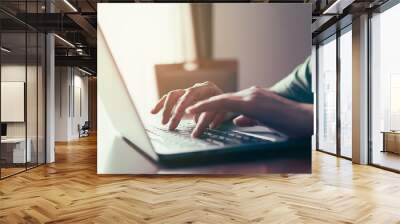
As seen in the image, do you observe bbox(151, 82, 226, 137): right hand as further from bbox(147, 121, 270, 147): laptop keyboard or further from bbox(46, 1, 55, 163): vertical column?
bbox(46, 1, 55, 163): vertical column

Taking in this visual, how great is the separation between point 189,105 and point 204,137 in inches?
23.1

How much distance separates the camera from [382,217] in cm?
381

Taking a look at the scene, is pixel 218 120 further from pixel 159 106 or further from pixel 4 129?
pixel 4 129

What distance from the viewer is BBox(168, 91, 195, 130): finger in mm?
6152

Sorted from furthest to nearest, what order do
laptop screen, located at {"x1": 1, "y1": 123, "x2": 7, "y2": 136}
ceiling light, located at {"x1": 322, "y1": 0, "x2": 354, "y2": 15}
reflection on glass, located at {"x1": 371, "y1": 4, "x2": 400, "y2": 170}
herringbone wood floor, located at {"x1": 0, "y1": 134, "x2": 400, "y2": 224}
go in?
1. reflection on glass, located at {"x1": 371, "y1": 4, "x2": 400, "y2": 170}
2. laptop screen, located at {"x1": 1, "y1": 123, "x2": 7, "y2": 136}
3. ceiling light, located at {"x1": 322, "y1": 0, "x2": 354, "y2": 15}
4. herringbone wood floor, located at {"x1": 0, "y1": 134, "x2": 400, "y2": 224}

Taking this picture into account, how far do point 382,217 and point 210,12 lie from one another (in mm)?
4044

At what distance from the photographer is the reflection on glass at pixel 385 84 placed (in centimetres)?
713

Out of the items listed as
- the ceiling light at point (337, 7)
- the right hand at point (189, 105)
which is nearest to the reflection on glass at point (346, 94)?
the ceiling light at point (337, 7)

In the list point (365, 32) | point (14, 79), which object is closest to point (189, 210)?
point (14, 79)

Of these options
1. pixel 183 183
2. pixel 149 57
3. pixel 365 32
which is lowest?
pixel 183 183

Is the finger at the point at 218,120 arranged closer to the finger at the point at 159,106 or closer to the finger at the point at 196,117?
the finger at the point at 196,117

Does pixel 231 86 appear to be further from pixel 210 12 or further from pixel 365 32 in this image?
pixel 365 32

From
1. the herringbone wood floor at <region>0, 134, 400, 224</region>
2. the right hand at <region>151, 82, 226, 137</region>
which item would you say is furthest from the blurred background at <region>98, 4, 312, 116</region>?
the herringbone wood floor at <region>0, 134, 400, 224</region>

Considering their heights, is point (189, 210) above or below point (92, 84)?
below
